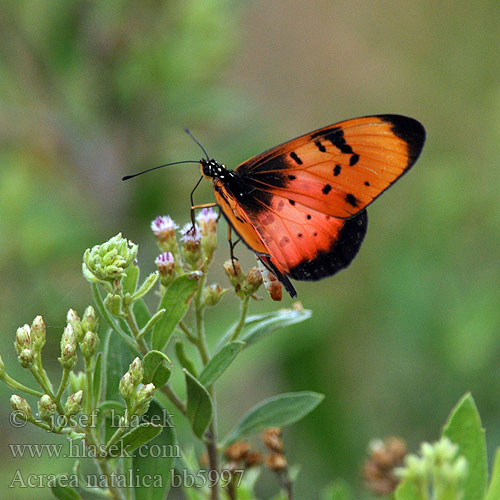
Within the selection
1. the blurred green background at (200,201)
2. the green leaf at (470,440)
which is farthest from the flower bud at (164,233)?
the blurred green background at (200,201)

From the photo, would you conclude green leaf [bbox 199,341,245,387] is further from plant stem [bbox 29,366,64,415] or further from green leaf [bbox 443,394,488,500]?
green leaf [bbox 443,394,488,500]

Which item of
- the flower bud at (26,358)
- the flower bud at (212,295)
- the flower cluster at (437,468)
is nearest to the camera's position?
the flower cluster at (437,468)

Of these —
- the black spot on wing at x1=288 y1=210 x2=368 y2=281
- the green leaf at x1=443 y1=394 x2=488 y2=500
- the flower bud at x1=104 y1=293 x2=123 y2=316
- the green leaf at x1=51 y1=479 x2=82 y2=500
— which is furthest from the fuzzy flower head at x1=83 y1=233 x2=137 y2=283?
the green leaf at x1=443 y1=394 x2=488 y2=500

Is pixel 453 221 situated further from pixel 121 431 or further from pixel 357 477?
pixel 121 431

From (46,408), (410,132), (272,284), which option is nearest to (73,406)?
(46,408)

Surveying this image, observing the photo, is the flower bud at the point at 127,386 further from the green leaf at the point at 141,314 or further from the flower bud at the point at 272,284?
the flower bud at the point at 272,284

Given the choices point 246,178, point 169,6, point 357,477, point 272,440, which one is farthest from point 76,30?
point 357,477
